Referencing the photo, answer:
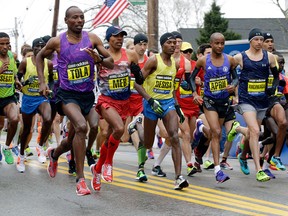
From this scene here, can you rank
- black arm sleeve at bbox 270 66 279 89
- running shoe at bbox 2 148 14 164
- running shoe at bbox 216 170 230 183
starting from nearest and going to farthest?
running shoe at bbox 216 170 230 183
black arm sleeve at bbox 270 66 279 89
running shoe at bbox 2 148 14 164

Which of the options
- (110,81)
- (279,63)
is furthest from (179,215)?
(279,63)

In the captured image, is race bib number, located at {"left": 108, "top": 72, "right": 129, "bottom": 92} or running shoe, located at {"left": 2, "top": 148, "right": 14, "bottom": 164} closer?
race bib number, located at {"left": 108, "top": 72, "right": 129, "bottom": 92}

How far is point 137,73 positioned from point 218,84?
Answer: 1512 mm

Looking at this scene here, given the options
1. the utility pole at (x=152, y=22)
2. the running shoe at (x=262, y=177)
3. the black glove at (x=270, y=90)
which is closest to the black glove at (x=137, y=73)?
the running shoe at (x=262, y=177)

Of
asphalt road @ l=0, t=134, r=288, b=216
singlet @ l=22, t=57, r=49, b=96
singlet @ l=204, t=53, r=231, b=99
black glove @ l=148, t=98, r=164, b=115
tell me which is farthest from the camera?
singlet @ l=22, t=57, r=49, b=96

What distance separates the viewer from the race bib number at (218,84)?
10555mm

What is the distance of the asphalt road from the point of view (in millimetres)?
7945

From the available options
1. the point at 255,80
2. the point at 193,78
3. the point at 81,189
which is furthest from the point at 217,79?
the point at 81,189

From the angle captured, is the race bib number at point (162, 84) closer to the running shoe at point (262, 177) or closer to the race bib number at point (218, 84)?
the race bib number at point (218, 84)

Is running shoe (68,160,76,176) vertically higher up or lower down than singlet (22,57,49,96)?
lower down

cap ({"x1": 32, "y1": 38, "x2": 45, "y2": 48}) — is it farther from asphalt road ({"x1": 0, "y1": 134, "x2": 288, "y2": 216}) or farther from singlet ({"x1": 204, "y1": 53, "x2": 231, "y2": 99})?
singlet ({"x1": 204, "y1": 53, "x2": 231, "y2": 99})

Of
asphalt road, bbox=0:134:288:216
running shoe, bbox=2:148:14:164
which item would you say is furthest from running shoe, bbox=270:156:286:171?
running shoe, bbox=2:148:14:164

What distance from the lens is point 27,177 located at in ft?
35.5

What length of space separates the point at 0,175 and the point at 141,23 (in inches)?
2136
